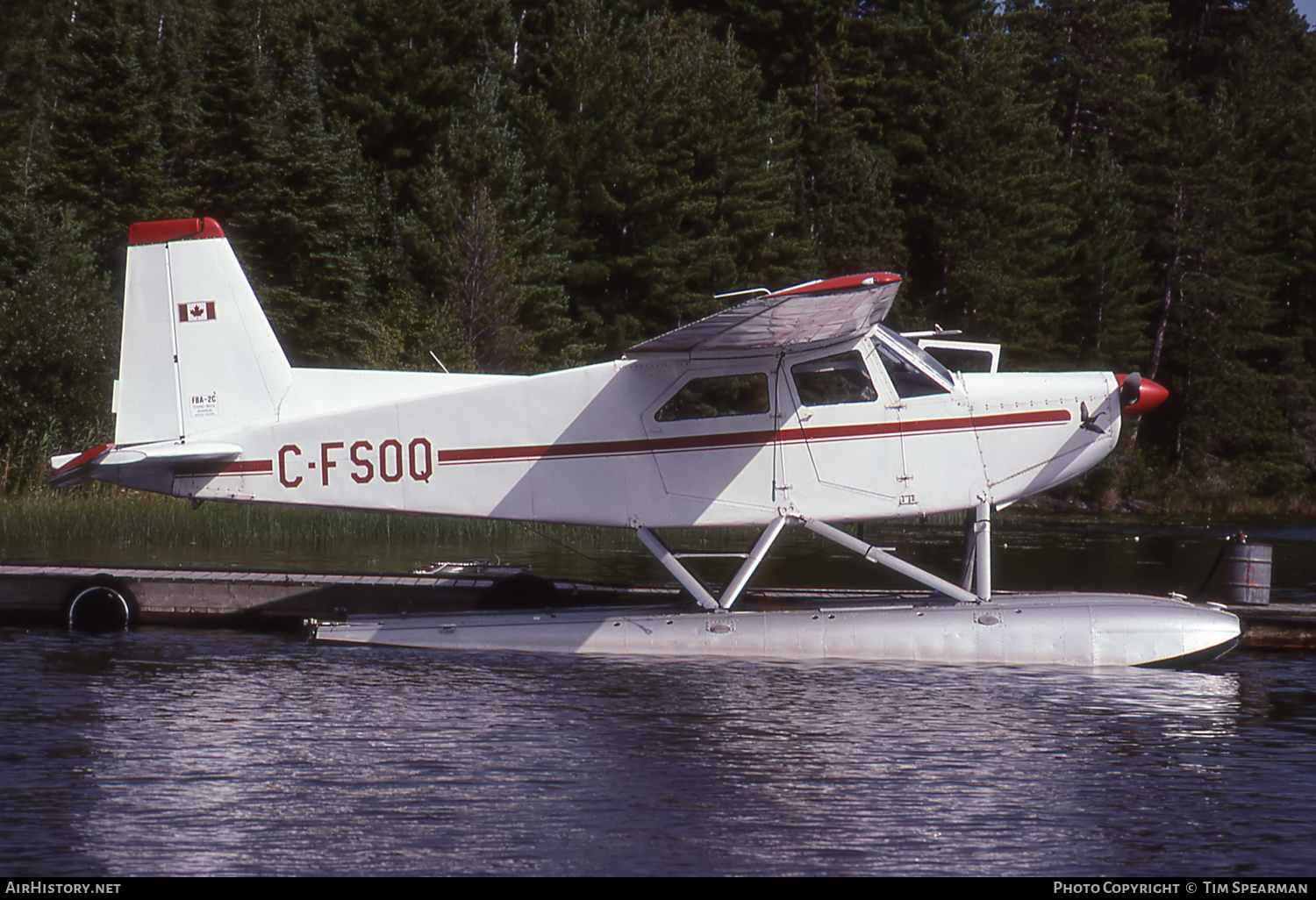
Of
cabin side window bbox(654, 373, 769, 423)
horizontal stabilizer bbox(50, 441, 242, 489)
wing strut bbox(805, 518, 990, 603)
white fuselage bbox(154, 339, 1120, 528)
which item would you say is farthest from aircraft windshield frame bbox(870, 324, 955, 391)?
horizontal stabilizer bbox(50, 441, 242, 489)

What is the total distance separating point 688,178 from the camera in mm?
42500

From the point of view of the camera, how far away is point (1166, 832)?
645 cm

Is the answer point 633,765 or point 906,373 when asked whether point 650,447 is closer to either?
point 906,373

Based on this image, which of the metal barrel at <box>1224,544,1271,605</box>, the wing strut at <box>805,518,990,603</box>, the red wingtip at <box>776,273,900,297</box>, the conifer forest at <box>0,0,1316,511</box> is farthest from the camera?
the conifer forest at <box>0,0,1316,511</box>

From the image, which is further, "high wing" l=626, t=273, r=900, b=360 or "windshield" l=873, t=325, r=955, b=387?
"windshield" l=873, t=325, r=955, b=387

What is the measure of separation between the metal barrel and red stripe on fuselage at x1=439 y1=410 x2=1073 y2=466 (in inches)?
100

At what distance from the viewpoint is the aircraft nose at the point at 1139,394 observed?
10.3 meters

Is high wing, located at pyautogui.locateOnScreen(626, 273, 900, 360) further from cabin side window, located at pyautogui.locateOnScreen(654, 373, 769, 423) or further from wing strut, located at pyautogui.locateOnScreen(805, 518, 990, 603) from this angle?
wing strut, located at pyautogui.locateOnScreen(805, 518, 990, 603)

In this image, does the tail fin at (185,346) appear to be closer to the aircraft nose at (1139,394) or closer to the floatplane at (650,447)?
the floatplane at (650,447)

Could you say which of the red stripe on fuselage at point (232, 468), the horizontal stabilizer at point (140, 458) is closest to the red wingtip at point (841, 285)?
the red stripe on fuselage at point (232, 468)

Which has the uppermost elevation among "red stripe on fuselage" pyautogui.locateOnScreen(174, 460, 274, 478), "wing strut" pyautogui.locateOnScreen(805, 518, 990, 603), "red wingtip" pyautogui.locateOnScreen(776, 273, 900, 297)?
"red wingtip" pyautogui.locateOnScreen(776, 273, 900, 297)

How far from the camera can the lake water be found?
19.9 ft

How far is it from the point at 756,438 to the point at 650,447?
32.6 inches

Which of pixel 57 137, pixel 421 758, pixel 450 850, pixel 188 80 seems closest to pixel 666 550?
pixel 421 758
